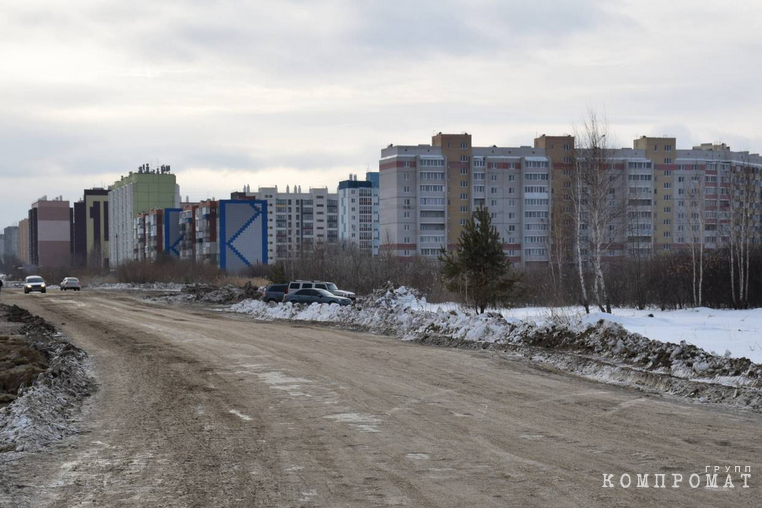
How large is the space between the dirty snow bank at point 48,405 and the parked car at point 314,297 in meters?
22.4

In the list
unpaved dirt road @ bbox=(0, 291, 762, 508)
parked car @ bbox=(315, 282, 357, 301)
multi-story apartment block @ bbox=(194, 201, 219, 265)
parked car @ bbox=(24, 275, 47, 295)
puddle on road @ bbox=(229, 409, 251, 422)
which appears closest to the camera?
unpaved dirt road @ bbox=(0, 291, 762, 508)

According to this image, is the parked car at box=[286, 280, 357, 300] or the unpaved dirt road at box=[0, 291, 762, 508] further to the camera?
the parked car at box=[286, 280, 357, 300]

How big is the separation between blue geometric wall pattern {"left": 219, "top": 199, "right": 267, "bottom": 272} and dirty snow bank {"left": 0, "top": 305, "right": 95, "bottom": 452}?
108 meters

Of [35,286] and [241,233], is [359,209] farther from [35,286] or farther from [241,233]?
[35,286]

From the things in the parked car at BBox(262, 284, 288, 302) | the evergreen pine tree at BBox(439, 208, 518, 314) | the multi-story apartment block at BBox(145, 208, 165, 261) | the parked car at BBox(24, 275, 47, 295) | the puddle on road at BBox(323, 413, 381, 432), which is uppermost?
the multi-story apartment block at BBox(145, 208, 165, 261)

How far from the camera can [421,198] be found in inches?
4953

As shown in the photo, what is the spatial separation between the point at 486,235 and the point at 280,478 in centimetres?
2564

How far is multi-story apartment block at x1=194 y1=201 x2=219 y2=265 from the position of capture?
133 m

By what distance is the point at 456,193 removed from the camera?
418 ft

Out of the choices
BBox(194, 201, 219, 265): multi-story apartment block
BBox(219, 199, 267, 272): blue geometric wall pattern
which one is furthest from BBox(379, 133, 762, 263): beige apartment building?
BBox(194, 201, 219, 265): multi-story apartment block

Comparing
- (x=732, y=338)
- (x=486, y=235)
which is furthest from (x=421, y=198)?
(x=732, y=338)

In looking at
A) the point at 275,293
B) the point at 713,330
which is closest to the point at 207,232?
the point at 275,293

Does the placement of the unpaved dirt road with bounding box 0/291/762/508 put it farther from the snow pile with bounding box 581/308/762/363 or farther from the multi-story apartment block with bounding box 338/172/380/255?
the multi-story apartment block with bounding box 338/172/380/255

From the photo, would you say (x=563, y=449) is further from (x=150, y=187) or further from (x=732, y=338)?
(x=150, y=187)
